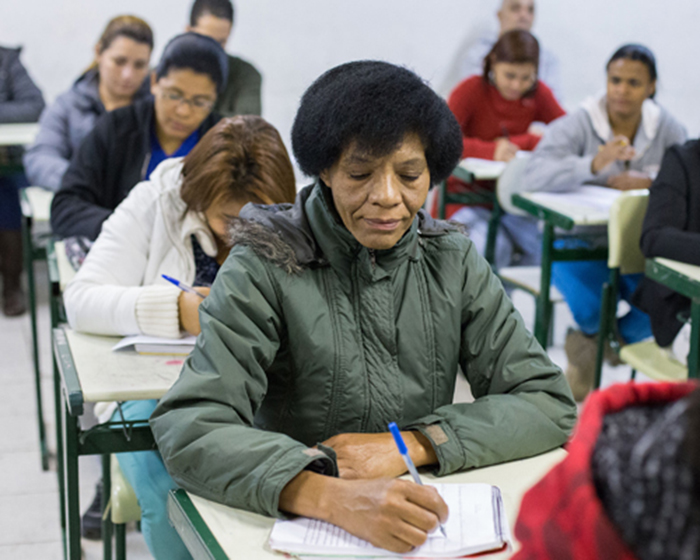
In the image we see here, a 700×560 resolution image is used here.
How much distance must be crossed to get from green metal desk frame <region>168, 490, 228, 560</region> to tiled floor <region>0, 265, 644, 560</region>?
1.87 feet

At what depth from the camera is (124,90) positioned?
354 centimetres

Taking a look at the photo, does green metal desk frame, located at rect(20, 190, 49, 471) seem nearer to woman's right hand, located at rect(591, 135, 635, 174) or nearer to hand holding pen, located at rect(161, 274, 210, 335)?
hand holding pen, located at rect(161, 274, 210, 335)

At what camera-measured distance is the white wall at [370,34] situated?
5.57 meters

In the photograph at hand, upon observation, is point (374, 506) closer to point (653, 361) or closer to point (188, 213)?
point (188, 213)

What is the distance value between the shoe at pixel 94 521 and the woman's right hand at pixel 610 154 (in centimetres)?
226

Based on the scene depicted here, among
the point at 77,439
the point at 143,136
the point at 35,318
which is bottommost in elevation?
the point at 35,318

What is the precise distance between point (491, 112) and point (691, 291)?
2.20m

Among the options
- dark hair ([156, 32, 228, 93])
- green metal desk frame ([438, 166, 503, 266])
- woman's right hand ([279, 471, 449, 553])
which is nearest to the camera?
woman's right hand ([279, 471, 449, 553])

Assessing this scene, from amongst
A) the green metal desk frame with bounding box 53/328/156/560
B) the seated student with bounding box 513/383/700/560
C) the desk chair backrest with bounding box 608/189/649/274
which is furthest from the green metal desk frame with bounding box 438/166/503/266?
the seated student with bounding box 513/383/700/560

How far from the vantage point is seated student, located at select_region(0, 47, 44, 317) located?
4.41 metres

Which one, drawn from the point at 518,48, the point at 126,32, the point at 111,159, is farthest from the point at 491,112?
the point at 111,159

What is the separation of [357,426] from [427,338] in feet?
0.58

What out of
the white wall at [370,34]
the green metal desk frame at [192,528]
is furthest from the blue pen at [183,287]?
the white wall at [370,34]

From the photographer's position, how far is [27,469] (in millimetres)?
2764
